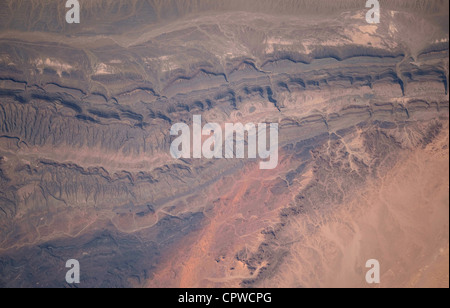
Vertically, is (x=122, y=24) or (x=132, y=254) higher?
(x=122, y=24)

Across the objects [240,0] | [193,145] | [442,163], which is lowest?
[442,163]

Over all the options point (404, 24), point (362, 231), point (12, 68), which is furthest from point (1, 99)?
point (404, 24)

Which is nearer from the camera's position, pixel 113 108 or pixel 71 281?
pixel 71 281

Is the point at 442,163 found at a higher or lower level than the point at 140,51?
lower

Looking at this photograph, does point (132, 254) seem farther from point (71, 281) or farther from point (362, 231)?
point (362, 231)

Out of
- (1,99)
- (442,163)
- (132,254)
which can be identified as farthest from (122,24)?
(442,163)

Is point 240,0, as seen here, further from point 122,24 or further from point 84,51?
point 84,51
